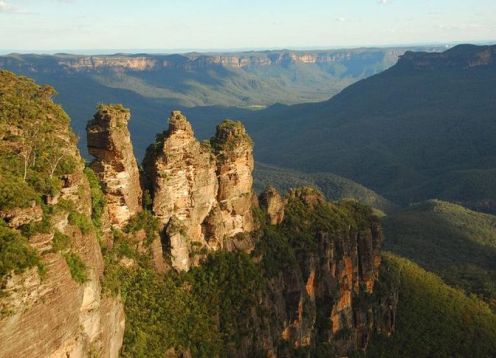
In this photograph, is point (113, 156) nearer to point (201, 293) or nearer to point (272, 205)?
Result: point (201, 293)

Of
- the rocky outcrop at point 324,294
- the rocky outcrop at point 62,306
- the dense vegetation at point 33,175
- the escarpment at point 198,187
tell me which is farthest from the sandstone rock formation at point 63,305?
the rocky outcrop at point 324,294

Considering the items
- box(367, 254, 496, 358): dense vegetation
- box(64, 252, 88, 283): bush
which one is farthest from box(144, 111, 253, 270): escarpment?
box(367, 254, 496, 358): dense vegetation

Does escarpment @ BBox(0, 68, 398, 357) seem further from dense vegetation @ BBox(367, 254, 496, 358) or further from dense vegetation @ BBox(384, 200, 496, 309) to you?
dense vegetation @ BBox(384, 200, 496, 309)

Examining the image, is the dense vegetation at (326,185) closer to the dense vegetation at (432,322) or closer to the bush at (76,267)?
the dense vegetation at (432,322)

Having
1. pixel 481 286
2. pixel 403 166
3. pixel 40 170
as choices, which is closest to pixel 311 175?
pixel 403 166

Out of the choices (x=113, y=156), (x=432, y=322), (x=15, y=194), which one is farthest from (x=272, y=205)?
(x=15, y=194)

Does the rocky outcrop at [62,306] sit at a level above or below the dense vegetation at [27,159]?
below

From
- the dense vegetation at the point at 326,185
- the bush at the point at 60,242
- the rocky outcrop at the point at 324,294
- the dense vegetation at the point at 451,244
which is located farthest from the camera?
the dense vegetation at the point at 326,185
